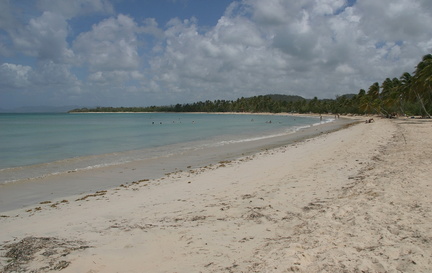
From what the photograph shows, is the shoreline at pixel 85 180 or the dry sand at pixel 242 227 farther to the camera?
the shoreline at pixel 85 180

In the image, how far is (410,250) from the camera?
404cm

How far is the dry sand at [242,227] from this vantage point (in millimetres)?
4066

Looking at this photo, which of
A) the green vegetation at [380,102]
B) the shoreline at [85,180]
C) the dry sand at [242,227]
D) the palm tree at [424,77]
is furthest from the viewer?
the green vegetation at [380,102]

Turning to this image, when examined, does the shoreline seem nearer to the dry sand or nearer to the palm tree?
the dry sand

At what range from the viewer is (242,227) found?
547 centimetres

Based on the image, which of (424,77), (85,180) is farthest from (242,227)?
(424,77)

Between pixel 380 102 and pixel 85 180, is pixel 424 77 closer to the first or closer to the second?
pixel 380 102

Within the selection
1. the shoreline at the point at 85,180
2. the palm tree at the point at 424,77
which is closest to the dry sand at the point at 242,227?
the shoreline at the point at 85,180

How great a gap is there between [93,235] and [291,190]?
514cm

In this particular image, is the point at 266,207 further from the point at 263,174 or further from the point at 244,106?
the point at 244,106

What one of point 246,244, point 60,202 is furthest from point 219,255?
point 60,202

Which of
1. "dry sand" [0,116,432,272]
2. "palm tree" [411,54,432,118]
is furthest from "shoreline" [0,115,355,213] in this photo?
"palm tree" [411,54,432,118]

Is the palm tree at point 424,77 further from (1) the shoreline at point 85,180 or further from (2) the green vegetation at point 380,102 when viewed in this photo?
(1) the shoreline at point 85,180

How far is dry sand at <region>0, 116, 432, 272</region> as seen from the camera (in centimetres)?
407
